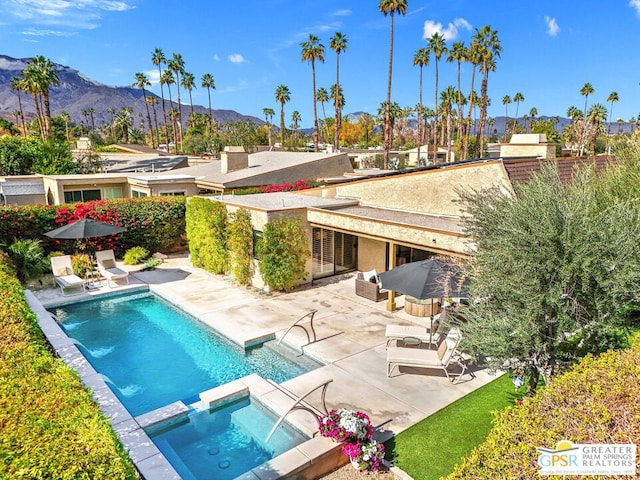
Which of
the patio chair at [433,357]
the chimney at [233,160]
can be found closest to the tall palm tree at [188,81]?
the chimney at [233,160]

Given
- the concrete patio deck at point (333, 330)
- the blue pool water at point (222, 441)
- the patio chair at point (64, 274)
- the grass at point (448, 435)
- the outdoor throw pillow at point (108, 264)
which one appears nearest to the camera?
the grass at point (448, 435)

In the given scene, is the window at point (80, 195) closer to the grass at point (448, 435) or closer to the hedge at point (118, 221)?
the hedge at point (118, 221)

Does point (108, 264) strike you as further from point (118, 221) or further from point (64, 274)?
point (118, 221)

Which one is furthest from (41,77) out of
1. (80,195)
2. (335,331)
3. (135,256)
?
(335,331)

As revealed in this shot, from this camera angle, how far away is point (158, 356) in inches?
522

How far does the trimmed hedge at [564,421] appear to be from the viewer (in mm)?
4703

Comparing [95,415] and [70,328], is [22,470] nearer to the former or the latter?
[95,415]

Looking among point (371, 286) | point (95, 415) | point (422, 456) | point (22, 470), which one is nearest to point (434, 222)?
point (371, 286)

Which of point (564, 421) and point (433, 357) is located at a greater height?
point (564, 421)

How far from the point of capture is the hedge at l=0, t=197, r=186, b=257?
808 inches

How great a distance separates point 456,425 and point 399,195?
12.5m

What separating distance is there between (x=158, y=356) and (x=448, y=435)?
29.1ft

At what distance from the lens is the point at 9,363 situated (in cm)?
645

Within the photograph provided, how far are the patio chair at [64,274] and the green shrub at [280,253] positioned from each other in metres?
7.86
